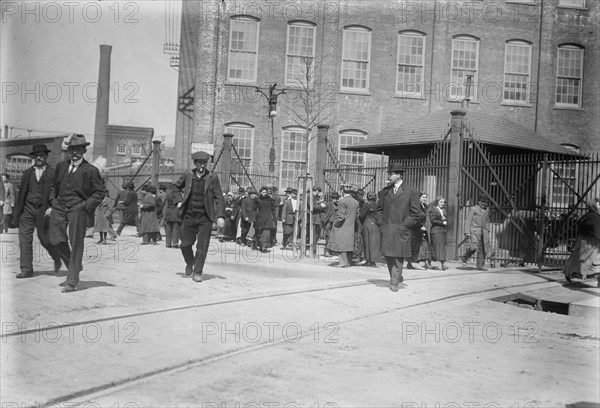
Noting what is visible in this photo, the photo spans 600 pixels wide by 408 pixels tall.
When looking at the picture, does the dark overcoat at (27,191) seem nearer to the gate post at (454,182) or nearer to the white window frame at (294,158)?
the gate post at (454,182)

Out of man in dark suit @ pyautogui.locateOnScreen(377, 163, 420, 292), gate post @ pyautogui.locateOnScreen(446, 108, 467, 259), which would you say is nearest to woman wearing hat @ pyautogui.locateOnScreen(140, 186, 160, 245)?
gate post @ pyautogui.locateOnScreen(446, 108, 467, 259)

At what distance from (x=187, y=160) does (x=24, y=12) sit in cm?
2168

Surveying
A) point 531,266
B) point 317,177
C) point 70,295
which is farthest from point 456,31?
point 70,295

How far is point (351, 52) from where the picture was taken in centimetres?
2934

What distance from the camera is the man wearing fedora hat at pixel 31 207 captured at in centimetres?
970

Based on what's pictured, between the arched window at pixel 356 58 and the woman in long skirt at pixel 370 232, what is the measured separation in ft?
51.1

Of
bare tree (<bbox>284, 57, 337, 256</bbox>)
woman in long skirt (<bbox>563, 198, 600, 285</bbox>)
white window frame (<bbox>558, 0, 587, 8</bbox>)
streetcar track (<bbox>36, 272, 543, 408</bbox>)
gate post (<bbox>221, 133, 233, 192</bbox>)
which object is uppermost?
white window frame (<bbox>558, 0, 587, 8</bbox>)

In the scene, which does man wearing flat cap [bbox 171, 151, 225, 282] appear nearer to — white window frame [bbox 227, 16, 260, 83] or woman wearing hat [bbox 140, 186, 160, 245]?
woman wearing hat [bbox 140, 186, 160, 245]

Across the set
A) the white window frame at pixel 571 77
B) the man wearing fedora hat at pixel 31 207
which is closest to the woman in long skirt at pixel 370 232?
the man wearing fedora hat at pixel 31 207

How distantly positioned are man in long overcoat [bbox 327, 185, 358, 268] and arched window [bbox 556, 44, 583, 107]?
19.3 metres

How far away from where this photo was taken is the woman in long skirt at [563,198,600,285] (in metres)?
12.5

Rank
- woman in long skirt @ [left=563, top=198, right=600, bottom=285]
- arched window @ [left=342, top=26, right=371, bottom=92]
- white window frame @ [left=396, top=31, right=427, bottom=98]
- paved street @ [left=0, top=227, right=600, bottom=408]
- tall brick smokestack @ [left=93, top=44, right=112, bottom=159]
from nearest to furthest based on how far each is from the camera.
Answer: paved street @ [left=0, top=227, right=600, bottom=408] < woman in long skirt @ [left=563, top=198, right=600, bottom=285] < arched window @ [left=342, top=26, right=371, bottom=92] < white window frame @ [left=396, top=31, right=427, bottom=98] < tall brick smokestack @ [left=93, top=44, right=112, bottom=159]

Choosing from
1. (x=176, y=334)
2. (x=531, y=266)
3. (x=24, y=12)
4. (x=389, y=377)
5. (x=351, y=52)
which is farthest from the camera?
(x=351, y=52)

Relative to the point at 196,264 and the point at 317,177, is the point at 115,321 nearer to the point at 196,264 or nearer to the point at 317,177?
the point at 196,264
